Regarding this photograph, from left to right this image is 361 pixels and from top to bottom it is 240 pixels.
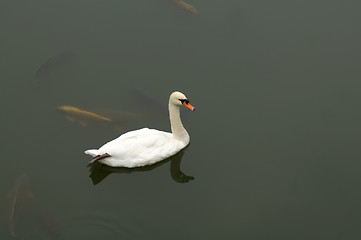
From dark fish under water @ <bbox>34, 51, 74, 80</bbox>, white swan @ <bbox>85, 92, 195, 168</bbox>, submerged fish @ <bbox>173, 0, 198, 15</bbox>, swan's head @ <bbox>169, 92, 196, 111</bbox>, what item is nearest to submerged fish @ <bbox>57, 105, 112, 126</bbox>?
white swan @ <bbox>85, 92, 195, 168</bbox>

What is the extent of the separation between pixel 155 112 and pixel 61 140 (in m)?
1.23

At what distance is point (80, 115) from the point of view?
6.85 meters

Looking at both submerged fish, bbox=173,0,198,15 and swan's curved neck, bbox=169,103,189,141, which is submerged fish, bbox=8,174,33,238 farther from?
submerged fish, bbox=173,0,198,15

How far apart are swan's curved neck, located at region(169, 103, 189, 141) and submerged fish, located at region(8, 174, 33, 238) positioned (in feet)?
5.87

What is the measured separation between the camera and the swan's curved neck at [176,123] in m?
6.34

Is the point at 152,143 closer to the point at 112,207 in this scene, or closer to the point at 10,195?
the point at 112,207

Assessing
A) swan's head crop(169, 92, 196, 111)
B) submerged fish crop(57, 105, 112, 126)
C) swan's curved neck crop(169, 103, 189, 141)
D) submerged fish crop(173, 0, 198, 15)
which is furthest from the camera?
submerged fish crop(173, 0, 198, 15)

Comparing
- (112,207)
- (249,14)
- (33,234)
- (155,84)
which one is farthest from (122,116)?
(249,14)

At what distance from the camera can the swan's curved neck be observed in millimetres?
6340

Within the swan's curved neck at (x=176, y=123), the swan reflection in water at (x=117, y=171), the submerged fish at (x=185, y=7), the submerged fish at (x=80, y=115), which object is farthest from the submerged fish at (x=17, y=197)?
A: the submerged fish at (x=185, y=7)

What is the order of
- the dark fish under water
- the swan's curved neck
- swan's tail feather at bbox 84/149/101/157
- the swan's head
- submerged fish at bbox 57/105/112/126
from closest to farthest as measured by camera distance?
1. swan's tail feather at bbox 84/149/101/157
2. the swan's head
3. the swan's curved neck
4. submerged fish at bbox 57/105/112/126
5. the dark fish under water

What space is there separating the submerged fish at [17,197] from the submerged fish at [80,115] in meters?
1.03

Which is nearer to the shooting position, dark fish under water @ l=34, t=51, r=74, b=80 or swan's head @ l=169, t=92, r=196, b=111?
swan's head @ l=169, t=92, r=196, b=111

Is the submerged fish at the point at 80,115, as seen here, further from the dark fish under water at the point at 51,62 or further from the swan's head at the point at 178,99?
the swan's head at the point at 178,99
